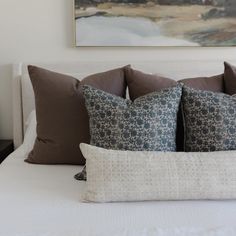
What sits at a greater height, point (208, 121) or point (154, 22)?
point (154, 22)

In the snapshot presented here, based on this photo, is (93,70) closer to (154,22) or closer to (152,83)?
(154,22)

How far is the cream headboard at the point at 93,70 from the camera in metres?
2.41

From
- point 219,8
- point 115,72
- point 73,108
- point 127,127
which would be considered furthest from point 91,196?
point 219,8

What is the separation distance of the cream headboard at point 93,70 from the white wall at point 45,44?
6 cm

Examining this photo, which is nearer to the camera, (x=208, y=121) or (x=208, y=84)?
(x=208, y=121)

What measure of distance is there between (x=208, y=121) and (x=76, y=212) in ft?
2.24

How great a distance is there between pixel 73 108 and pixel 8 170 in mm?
428

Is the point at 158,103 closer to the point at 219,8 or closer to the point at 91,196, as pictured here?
the point at 91,196

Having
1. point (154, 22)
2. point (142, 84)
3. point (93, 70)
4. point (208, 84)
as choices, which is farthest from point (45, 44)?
point (208, 84)

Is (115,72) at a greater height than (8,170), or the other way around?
(115,72)

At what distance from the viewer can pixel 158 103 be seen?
1628 millimetres

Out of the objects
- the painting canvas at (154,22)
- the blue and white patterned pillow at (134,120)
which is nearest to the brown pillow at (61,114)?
the blue and white patterned pillow at (134,120)

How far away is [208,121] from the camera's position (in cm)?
163

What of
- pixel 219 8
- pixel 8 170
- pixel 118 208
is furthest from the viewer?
pixel 219 8
